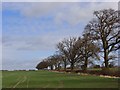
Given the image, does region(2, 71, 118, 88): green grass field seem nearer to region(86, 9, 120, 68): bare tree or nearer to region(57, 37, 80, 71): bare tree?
region(86, 9, 120, 68): bare tree

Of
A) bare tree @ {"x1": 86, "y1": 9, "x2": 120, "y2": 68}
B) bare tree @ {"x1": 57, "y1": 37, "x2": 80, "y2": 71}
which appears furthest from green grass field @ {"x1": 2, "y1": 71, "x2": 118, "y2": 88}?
bare tree @ {"x1": 57, "y1": 37, "x2": 80, "y2": 71}

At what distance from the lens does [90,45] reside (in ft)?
228

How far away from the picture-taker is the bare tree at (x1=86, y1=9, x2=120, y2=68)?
211 ft

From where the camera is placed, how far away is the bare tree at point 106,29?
6438 cm

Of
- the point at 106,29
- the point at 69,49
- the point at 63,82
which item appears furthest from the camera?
the point at 69,49

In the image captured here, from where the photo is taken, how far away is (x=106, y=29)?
6625 centimetres

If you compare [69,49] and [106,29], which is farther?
[69,49]

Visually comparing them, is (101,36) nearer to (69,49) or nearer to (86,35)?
(86,35)

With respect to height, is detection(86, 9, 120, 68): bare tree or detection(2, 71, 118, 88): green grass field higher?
detection(86, 9, 120, 68): bare tree

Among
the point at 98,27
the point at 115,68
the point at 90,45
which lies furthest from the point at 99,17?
the point at 115,68

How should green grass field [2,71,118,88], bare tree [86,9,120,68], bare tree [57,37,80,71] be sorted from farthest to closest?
bare tree [57,37,80,71]
bare tree [86,9,120,68]
green grass field [2,71,118,88]

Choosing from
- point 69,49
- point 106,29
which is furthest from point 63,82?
Answer: point 69,49

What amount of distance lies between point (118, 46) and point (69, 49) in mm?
55831

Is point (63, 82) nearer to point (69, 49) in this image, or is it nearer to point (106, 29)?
point (106, 29)
